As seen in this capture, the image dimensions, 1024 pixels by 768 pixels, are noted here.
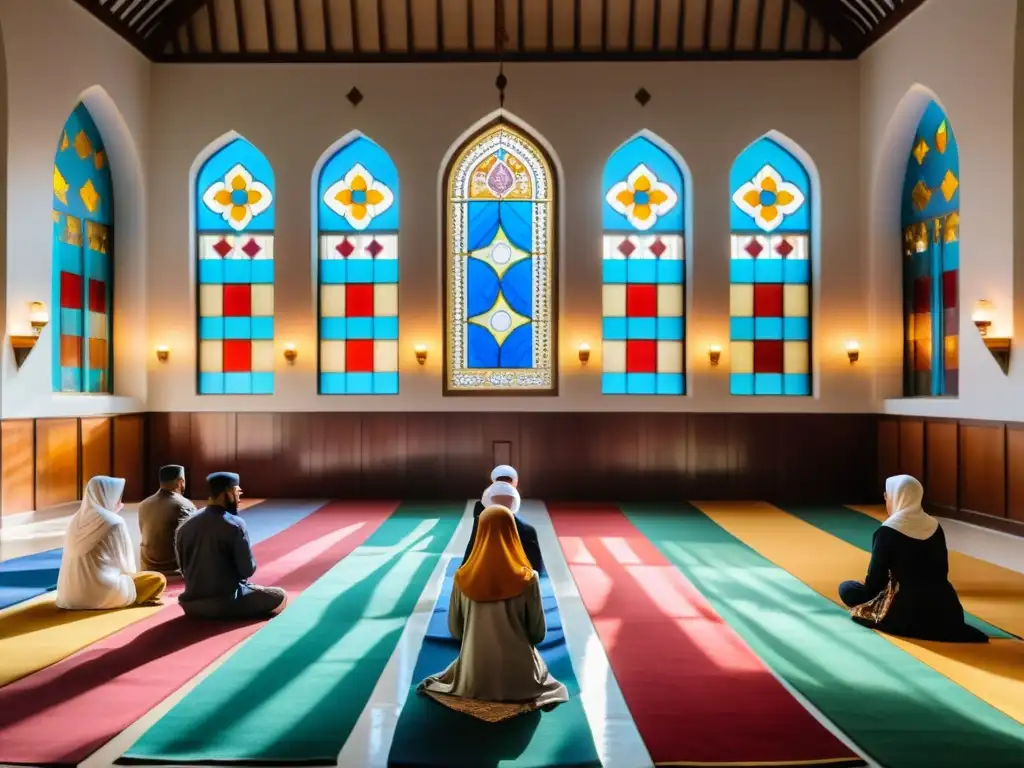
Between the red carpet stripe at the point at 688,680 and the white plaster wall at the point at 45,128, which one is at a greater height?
the white plaster wall at the point at 45,128

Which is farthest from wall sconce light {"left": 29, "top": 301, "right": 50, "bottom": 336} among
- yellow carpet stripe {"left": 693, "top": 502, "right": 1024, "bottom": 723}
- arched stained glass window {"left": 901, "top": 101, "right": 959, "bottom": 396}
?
arched stained glass window {"left": 901, "top": 101, "right": 959, "bottom": 396}

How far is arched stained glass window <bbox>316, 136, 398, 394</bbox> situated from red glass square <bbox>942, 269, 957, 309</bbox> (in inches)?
253

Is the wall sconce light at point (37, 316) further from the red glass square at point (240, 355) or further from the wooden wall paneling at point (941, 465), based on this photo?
the wooden wall paneling at point (941, 465)

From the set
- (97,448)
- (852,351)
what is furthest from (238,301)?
(852,351)

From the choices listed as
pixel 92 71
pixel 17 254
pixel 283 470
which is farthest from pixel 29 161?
pixel 283 470

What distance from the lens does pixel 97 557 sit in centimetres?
522

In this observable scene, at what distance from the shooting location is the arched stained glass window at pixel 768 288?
35.1 ft

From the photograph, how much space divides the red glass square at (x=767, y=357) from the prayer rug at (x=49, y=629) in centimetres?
743

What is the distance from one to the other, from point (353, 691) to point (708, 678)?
1.70 metres

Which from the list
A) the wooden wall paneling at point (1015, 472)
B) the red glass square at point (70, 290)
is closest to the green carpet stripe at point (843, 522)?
the wooden wall paneling at point (1015, 472)

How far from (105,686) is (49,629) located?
1.19m

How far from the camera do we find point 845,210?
10602 mm

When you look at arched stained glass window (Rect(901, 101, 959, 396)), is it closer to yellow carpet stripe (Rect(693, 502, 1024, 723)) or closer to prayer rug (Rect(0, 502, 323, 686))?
yellow carpet stripe (Rect(693, 502, 1024, 723))

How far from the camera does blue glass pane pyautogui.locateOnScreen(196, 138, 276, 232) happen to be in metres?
10.8
